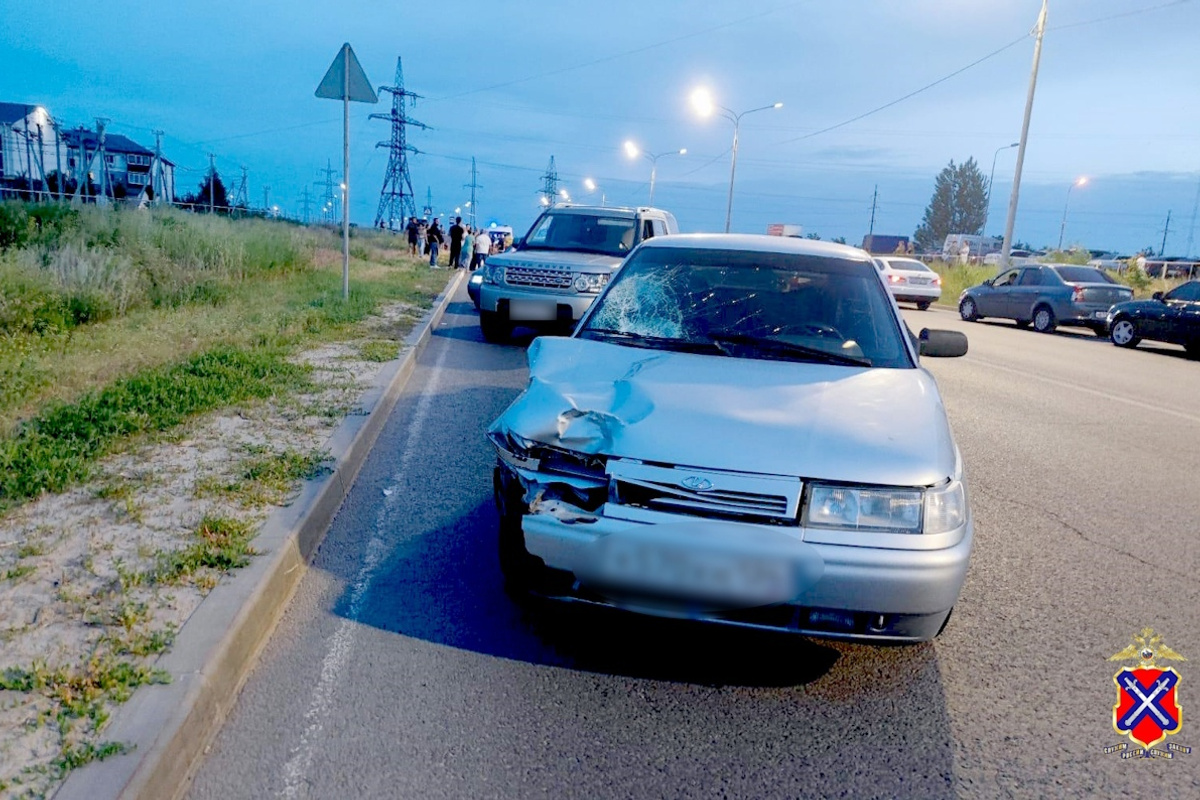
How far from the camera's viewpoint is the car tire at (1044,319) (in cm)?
1989

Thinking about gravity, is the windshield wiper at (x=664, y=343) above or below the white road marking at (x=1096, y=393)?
above

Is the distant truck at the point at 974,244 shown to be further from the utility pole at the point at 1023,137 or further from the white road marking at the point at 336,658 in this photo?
the white road marking at the point at 336,658

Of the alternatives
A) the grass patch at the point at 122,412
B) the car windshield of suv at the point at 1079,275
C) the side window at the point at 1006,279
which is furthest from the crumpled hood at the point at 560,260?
the side window at the point at 1006,279

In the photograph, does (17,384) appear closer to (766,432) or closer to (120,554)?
(120,554)

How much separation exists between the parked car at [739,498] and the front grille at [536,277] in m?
7.21

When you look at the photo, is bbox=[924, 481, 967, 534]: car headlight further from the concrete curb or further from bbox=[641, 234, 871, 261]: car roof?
the concrete curb

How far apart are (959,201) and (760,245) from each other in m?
116

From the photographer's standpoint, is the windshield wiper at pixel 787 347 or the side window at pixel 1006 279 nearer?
the windshield wiper at pixel 787 347

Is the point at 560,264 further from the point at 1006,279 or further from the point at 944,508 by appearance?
the point at 1006,279

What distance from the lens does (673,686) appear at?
10.4ft

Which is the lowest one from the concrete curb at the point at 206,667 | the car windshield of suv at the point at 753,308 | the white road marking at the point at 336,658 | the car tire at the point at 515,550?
the white road marking at the point at 336,658

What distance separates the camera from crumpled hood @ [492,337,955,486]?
296cm

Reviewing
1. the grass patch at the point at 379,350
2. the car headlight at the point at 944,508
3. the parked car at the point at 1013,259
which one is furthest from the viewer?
the parked car at the point at 1013,259

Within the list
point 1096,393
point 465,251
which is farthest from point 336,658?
point 465,251
